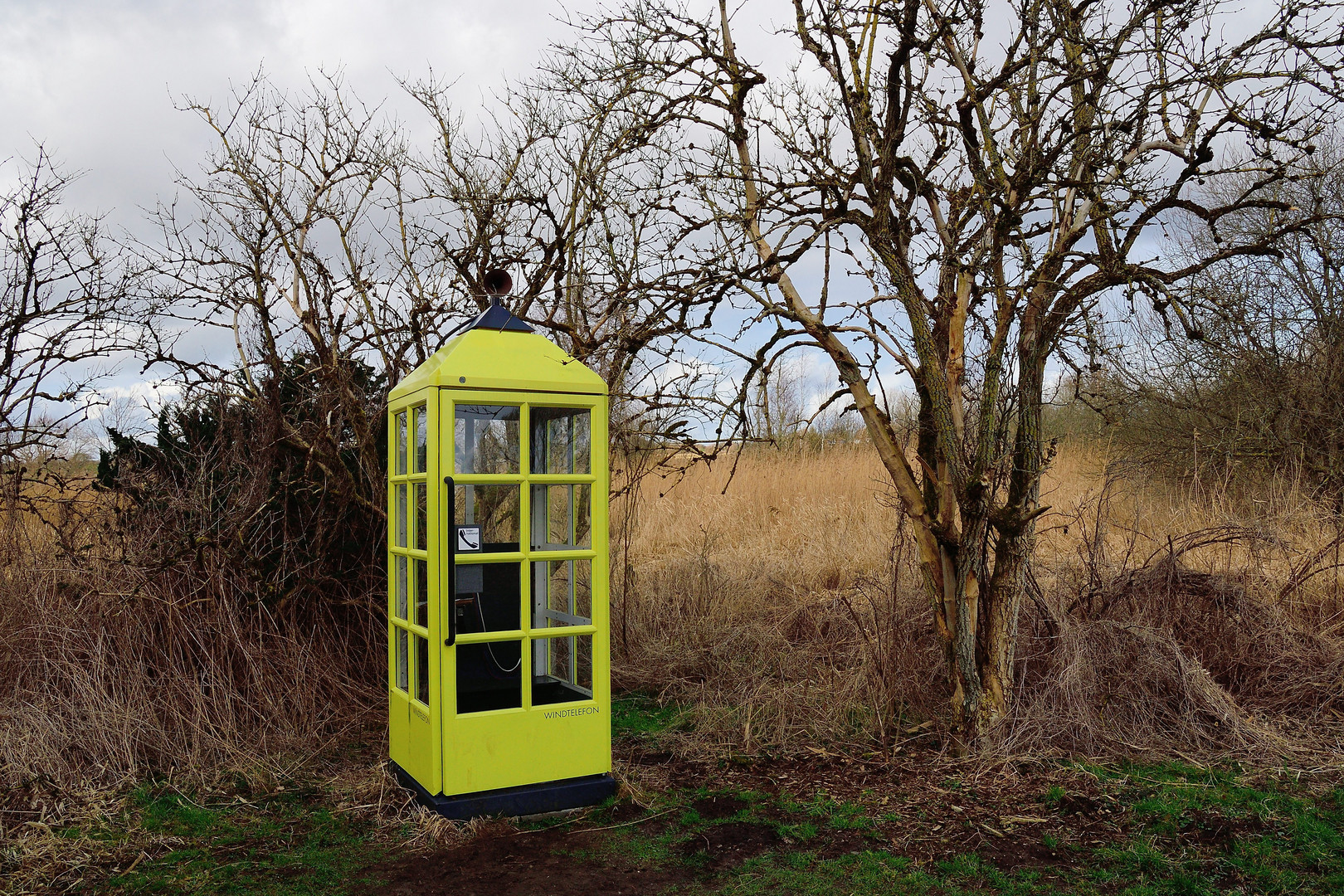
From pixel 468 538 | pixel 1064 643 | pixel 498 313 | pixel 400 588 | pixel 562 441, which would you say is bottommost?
pixel 1064 643

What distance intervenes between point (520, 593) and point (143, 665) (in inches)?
100.0

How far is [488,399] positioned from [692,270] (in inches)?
70.7

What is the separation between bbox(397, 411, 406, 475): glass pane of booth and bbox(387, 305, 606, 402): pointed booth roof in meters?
0.19

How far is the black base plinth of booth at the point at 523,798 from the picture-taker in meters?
4.48

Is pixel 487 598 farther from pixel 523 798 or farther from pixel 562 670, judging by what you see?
pixel 523 798

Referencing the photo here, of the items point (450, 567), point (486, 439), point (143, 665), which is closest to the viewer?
point (450, 567)

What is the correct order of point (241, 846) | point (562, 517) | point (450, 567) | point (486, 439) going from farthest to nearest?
point (562, 517)
point (486, 439)
point (450, 567)
point (241, 846)

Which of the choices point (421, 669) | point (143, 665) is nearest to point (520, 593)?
point (421, 669)

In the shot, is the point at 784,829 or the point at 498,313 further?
the point at 498,313

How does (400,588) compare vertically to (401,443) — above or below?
below

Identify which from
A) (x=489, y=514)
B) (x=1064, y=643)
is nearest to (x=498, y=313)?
(x=489, y=514)

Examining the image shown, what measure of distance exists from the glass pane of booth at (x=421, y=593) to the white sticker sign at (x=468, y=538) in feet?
0.67

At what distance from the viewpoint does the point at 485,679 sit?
16.0 ft

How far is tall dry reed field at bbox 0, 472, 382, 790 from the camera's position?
5.08m
